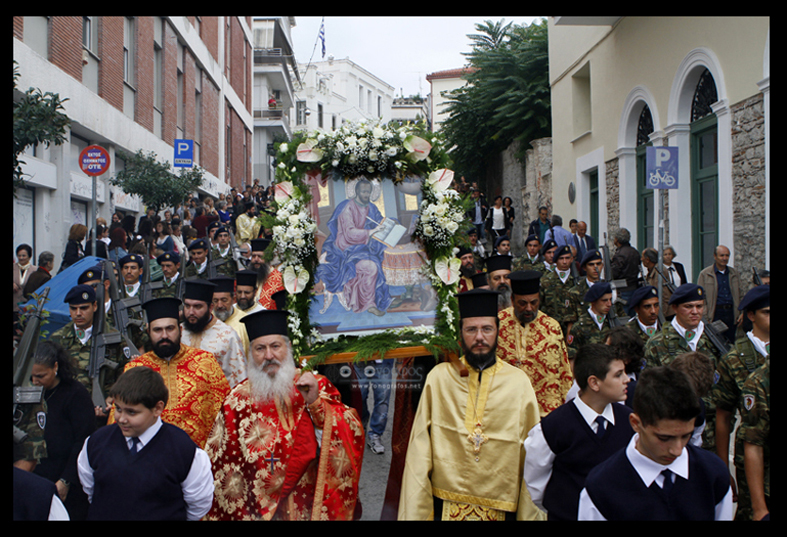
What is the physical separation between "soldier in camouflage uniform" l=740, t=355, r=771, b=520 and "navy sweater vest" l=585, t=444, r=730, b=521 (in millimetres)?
1043

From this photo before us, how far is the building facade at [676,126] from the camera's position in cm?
977

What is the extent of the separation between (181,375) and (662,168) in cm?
642

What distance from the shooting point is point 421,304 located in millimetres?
5148

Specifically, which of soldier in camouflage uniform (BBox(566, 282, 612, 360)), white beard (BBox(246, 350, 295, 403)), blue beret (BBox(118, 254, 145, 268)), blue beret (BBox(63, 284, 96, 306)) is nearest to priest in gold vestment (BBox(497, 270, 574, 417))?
soldier in camouflage uniform (BBox(566, 282, 612, 360))

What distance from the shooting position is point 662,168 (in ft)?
27.5

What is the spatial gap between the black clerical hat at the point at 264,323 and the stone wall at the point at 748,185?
25.9 ft

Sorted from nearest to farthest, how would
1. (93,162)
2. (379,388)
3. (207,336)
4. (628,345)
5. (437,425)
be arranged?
(437,425) → (628,345) → (207,336) → (379,388) → (93,162)

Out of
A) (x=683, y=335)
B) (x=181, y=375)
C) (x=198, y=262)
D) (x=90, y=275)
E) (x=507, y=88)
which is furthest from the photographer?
(x=507, y=88)

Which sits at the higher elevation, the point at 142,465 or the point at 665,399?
the point at 665,399

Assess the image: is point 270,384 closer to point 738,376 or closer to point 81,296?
point 81,296

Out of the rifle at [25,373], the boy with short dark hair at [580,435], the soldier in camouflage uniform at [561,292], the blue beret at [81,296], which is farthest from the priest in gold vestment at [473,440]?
the soldier in camouflage uniform at [561,292]

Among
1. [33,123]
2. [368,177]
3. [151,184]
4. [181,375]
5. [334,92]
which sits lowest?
[181,375]

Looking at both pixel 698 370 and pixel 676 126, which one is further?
pixel 676 126

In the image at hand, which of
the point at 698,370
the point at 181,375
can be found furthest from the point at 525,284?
the point at 181,375
